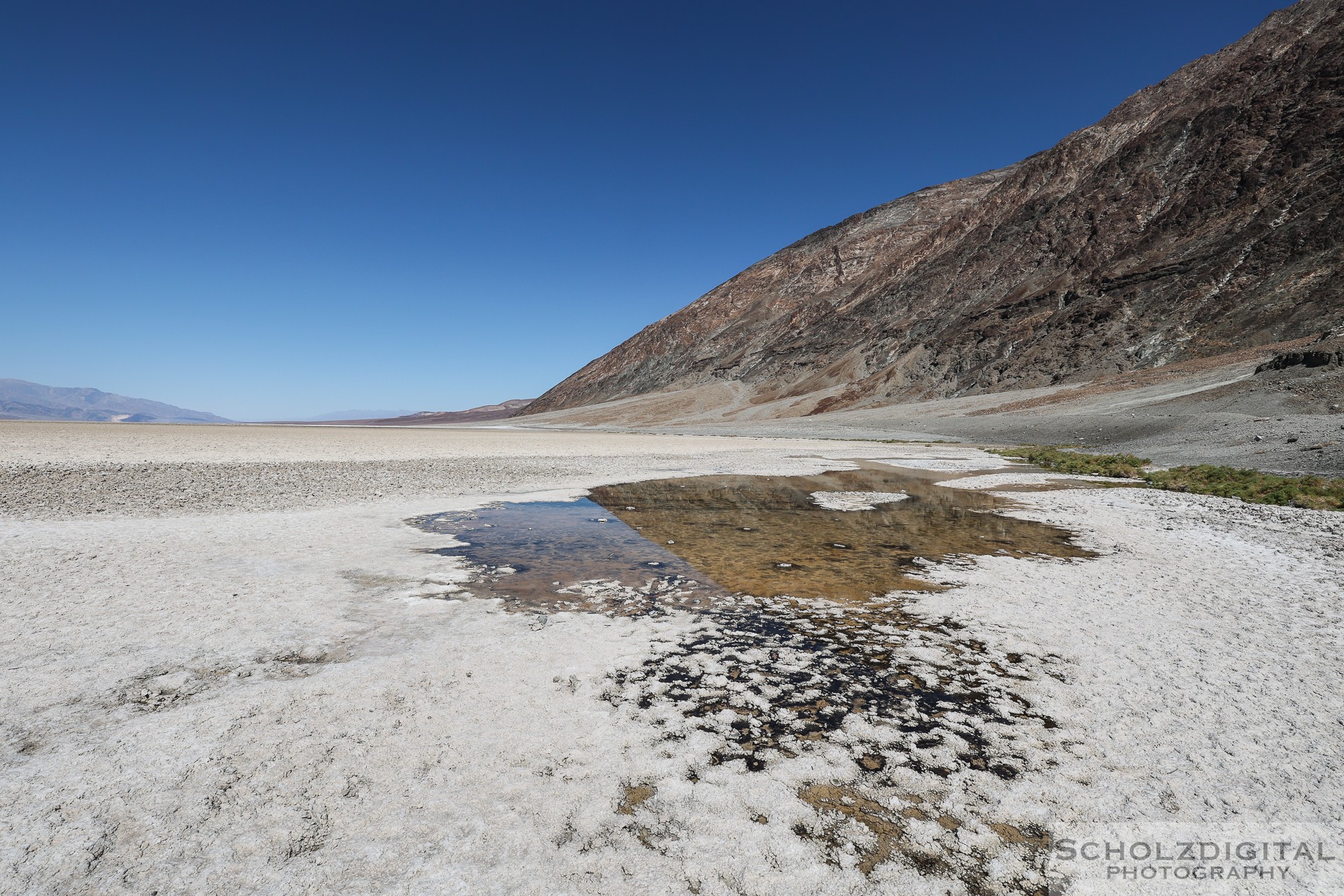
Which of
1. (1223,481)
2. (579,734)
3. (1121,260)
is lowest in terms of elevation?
(579,734)

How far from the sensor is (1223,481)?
51.0ft

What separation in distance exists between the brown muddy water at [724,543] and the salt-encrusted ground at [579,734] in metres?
0.77

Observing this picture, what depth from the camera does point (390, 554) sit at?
8391 millimetres

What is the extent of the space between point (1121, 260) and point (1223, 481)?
241 feet

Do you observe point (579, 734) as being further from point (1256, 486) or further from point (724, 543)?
point (1256, 486)

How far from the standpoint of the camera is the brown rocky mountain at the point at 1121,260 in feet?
184

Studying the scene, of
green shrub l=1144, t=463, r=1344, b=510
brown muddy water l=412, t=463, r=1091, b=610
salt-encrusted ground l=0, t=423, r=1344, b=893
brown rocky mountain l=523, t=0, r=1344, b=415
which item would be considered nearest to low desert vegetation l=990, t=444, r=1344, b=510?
green shrub l=1144, t=463, r=1344, b=510

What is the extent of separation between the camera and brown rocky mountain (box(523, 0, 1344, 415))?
56188mm

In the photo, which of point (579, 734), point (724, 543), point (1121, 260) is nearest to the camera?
point (579, 734)

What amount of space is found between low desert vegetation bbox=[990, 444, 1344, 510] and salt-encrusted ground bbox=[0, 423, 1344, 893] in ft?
21.0

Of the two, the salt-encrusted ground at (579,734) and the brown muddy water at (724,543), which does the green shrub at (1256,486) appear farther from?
the salt-encrusted ground at (579,734)

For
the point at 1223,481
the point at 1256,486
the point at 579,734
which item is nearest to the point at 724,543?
the point at 579,734

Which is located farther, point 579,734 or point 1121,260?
point 1121,260

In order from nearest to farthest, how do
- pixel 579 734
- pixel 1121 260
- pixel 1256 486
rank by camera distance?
pixel 579 734, pixel 1256 486, pixel 1121 260
